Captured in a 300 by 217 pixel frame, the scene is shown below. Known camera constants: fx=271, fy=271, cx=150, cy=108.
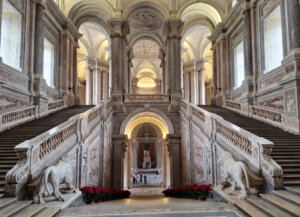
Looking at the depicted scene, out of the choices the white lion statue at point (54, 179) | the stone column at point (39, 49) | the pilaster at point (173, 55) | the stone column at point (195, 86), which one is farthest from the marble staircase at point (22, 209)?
the stone column at point (195, 86)

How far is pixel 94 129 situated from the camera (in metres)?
12.5

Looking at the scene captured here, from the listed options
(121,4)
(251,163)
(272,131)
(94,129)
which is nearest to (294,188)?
(251,163)

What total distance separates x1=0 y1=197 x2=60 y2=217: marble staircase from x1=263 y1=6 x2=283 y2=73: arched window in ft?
40.3

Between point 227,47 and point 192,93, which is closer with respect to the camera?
point 227,47

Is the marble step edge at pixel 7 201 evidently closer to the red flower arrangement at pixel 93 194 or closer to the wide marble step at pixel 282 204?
the red flower arrangement at pixel 93 194

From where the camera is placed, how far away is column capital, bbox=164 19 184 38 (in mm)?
19375

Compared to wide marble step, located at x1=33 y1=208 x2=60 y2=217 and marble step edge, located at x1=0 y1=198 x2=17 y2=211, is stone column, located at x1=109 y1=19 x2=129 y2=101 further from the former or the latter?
wide marble step, located at x1=33 y1=208 x2=60 y2=217

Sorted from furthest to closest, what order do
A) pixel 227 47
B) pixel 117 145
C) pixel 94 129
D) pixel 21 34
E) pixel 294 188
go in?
1. pixel 227 47
2. pixel 117 145
3. pixel 21 34
4. pixel 94 129
5. pixel 294 188

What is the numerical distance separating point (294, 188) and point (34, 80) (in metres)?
12.6

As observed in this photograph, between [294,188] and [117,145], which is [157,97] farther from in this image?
[294,188]

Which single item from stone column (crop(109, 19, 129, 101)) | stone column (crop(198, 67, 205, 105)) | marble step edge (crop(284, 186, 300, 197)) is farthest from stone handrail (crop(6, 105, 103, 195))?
stone column (crop(198, 67, 205, 105))

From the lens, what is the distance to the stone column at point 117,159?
17125 millimetres

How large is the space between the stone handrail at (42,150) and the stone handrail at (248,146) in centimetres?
490

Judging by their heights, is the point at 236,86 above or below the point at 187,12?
below
